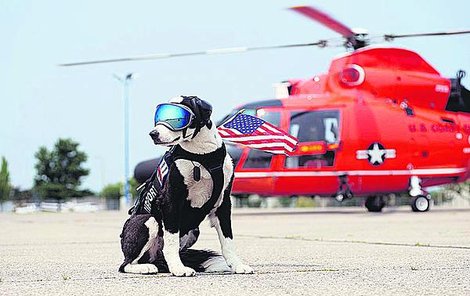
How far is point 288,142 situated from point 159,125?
159 cm

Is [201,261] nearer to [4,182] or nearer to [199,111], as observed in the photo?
[199,111]

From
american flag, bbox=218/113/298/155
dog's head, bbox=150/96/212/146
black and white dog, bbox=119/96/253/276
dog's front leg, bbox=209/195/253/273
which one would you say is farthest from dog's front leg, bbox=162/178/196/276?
american flag, bbox=218/113/298/155

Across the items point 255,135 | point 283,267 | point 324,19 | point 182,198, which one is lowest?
point 283,267

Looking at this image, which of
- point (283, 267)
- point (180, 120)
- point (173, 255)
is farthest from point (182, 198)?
point (283, 267)

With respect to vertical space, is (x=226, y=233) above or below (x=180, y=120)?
below

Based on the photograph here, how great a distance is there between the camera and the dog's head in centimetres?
573

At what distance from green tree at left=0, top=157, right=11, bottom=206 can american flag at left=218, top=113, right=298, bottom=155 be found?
61.5 metres

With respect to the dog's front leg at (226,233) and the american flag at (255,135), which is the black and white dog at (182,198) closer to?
the dog's front leg at (226,233)

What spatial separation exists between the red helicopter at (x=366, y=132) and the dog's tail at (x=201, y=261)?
13132 millimetres

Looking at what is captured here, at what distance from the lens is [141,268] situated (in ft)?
21.0

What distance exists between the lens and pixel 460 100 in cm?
2131

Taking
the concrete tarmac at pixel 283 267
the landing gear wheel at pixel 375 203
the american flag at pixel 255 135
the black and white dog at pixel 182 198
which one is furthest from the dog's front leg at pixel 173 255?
the landing gear wheel at pixel 375 203

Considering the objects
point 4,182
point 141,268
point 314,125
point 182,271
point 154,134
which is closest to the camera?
point 154,134

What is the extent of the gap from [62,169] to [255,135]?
73.0 meters
